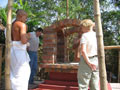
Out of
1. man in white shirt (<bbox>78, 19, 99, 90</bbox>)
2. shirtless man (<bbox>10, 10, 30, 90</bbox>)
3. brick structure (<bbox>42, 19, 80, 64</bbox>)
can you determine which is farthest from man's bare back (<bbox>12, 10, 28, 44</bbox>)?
brick structure (<bbox>42, 19, 80, 64</bbox>)

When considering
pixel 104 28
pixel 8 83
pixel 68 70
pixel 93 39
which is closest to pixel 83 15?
pixel 104 28

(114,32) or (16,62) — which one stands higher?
(114,32)

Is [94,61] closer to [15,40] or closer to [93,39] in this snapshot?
[93,39]

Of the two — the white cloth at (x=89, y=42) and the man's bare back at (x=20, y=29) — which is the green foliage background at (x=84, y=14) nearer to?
the man's bare back at (x=20, y=29)

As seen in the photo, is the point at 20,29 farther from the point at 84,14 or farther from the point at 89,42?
the point at 84,14

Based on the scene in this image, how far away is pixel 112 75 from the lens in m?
7.21

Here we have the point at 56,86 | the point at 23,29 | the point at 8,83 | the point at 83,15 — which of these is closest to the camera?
the point at 8,83

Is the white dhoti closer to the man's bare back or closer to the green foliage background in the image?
the man's bare back

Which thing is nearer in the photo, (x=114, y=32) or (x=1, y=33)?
(x=1, y=33)

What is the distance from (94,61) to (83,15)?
7443 mm

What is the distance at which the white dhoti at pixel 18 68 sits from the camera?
2.27 meters

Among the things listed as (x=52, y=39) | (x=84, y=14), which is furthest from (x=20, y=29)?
(x=84, y=14)

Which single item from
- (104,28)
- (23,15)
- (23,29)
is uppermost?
(104,28)

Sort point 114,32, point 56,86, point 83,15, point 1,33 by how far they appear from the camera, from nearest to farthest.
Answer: point 56,86, point 1,33, point 114,32, point 83,15
